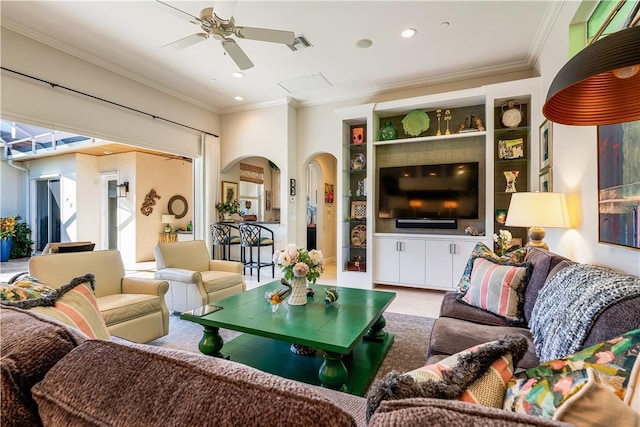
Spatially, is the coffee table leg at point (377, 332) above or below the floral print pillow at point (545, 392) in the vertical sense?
below

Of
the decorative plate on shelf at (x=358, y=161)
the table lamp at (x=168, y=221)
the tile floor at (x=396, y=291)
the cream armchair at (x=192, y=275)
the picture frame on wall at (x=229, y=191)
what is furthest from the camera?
the table lamp at (x=168, y=221)

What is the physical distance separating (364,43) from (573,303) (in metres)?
3.29

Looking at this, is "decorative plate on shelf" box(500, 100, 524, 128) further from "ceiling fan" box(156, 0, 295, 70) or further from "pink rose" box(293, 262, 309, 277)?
"pink rose" box(293, 262, 309, 277)

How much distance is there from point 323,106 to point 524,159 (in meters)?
3.17

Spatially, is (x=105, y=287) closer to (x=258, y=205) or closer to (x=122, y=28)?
(x=122, y=28)

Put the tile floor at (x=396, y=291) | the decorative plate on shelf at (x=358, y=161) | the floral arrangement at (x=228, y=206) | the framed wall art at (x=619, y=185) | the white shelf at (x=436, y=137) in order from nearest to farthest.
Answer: the framed wall art at (x=619, y=185)
the tile floor at (x=396, y=291)
the white shelf at (x=436, y=137)
the decorative plate on shelf at (x=358, y=161)
the floral arrangement at (x=228, y=206)

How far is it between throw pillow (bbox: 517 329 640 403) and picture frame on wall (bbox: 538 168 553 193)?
9.14 ft

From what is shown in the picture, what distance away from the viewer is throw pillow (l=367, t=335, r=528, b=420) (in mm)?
570

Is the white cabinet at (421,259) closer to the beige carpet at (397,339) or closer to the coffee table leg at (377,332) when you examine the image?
the beige carpet at (397,339)

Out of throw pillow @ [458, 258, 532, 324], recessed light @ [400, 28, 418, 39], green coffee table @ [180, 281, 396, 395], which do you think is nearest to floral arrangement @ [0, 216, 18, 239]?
green coffee table @ [180, 281, 396, 395]

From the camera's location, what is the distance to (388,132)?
4.63 meters

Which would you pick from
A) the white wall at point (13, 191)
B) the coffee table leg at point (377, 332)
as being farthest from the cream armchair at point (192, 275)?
→ the white wall at point (13, 191)

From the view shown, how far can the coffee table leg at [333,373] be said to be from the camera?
171cm

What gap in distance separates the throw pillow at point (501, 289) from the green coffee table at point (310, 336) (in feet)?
2.26
